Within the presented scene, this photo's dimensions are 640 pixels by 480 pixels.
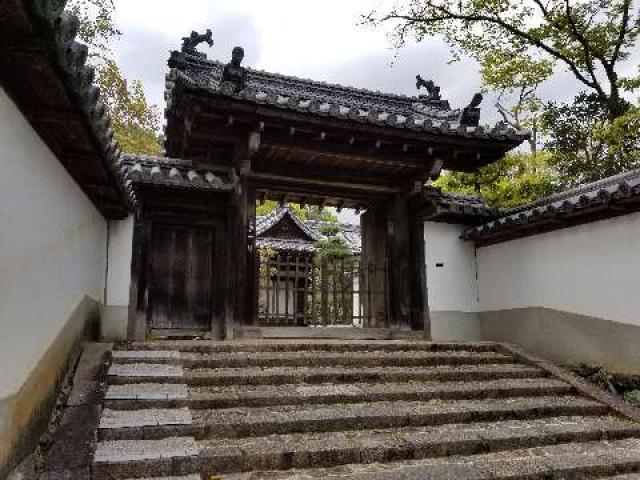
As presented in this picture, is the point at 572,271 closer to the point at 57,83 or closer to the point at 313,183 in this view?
the point at 313,183

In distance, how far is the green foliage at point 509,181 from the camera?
15.1m

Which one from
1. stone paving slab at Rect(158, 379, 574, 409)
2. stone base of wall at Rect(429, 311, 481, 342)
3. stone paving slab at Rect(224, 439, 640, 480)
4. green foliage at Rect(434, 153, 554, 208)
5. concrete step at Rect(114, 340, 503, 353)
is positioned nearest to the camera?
stone paving slab at Rect(224, 439, 640, 480)

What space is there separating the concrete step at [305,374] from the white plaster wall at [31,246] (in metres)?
0.99

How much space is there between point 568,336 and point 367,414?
4624 millimetres

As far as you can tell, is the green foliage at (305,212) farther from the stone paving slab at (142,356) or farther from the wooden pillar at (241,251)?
the stone paving slab at (142,356)

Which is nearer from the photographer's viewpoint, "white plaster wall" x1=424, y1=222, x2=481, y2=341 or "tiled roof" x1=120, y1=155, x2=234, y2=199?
"tiled roof" x1=120, y1=155, x2=234, y2=199

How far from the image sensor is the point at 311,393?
552cm

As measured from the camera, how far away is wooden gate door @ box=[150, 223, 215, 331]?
8.98 metres

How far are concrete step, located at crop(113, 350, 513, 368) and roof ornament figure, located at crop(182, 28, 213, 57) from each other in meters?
8.11

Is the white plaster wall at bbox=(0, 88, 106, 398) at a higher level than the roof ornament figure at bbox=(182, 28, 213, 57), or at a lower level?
lower

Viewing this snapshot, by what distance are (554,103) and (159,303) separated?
17039 mm

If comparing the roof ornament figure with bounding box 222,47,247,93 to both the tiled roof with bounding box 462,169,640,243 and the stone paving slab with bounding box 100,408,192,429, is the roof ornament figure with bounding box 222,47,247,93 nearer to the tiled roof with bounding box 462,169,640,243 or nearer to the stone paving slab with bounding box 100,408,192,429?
the stone paving slab with bounding box 100,408,192,429

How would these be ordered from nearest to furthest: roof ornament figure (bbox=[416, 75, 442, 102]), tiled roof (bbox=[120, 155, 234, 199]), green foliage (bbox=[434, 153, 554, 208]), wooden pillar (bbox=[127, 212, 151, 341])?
tiled roof (bbox=[120, 155, 234, 199]) → wooden pillar (bbox=[127, 212, 151, 341]) → roof ornament figure (bbox=[416, 75, 442, 102]) → green foliage (bbox=[434, 153, 554, 208])

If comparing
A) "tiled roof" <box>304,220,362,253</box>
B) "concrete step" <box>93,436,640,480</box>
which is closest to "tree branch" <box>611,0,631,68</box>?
"tiled roof" <box>304,220,362,253</box>
